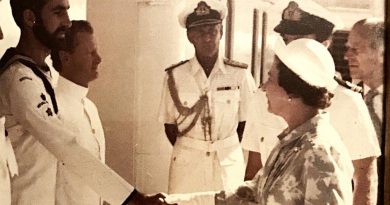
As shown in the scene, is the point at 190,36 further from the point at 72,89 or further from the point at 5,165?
the point at 5,165

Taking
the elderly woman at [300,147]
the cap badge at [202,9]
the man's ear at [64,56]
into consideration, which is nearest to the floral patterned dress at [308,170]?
the elderly woman at [300,147]

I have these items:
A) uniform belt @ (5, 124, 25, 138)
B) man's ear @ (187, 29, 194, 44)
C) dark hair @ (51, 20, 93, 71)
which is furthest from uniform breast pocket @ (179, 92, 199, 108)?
uniform belt @ (5, 124, 25, 138)

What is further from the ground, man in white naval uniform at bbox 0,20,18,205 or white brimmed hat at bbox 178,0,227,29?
white brimmed hat at bbox 178,0,227,29

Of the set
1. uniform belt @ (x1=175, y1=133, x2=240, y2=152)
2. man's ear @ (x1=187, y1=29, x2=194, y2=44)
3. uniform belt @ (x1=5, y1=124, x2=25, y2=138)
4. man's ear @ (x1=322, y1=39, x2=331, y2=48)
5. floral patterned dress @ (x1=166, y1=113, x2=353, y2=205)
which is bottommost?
floral patterned dress @ (x1=166, y1=113, x2=353, y2=205)

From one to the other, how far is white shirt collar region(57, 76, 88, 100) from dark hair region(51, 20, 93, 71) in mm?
30

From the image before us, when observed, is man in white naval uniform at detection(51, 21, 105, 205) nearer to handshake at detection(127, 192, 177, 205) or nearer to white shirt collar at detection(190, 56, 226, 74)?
handshake at detection(127, 192, 177, 205)

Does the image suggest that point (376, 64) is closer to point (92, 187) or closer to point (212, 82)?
point (212, 82)

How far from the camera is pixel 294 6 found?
1.39 m

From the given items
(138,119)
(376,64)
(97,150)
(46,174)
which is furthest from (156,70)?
(376,64)

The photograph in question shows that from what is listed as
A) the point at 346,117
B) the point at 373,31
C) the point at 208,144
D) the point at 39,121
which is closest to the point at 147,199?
the point at 208,144

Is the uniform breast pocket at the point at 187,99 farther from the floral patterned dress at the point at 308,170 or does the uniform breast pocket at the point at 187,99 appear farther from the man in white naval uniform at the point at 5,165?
the man in white naval uniform at the point at 5,165

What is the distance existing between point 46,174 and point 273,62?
0.55m

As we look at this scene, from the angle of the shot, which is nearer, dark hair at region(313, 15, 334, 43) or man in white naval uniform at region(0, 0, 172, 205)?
man in white naval uniform at region(0, 0, 172, 205)

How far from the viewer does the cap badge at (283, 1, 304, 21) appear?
138 cm
